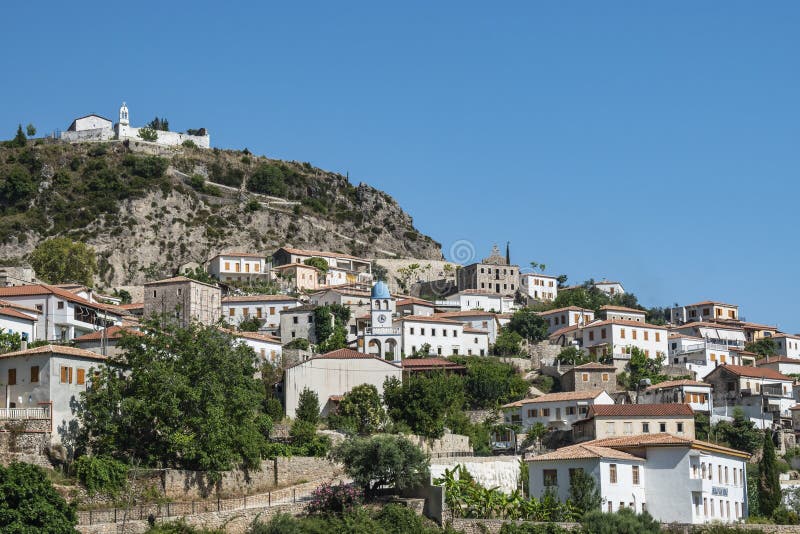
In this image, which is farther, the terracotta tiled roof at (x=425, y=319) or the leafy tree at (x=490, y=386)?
the terracotta tiled roof at (x=425, y=319)

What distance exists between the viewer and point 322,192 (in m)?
162

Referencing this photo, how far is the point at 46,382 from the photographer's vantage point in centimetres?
5016

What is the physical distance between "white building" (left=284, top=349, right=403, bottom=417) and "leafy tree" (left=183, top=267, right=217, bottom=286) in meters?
37.0

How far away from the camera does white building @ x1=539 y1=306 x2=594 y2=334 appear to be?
350 feet

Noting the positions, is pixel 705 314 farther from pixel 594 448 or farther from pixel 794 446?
pixel 594 448

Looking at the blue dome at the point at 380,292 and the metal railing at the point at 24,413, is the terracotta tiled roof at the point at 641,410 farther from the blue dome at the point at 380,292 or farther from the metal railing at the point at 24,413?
the metal railing at the point at 24,413

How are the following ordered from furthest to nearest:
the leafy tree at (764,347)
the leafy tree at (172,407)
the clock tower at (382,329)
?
the leafy tree at (764,347)
the clock tower at (382,329)
the leafy tree at (172,407)

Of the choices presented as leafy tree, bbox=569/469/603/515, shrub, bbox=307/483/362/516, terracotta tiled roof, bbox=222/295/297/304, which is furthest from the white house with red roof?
leafy tree, bbox=569/469/603/515

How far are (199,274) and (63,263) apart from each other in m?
12.5

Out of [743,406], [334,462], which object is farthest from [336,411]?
[743,406]

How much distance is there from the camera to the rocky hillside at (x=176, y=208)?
135625mm

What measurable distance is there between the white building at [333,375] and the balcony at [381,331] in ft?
44.6

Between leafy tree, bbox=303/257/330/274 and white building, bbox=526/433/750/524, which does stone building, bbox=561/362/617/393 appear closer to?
white building, bbox=526/433/750/524

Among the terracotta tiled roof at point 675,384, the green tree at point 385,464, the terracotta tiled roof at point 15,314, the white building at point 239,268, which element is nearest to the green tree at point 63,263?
the white building at point 239,268
